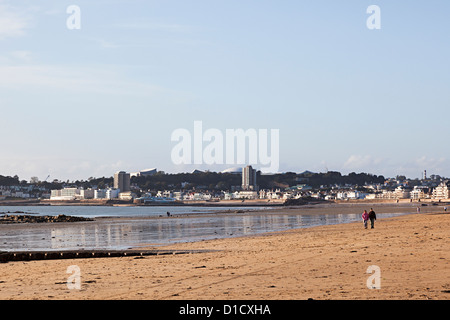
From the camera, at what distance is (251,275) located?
15477 mm

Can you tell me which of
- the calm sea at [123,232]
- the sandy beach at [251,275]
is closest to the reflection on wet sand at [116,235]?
the calm sea at [123,232]

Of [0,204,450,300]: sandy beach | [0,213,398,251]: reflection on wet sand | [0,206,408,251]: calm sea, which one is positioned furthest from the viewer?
[0,206,408,251]: calm sea

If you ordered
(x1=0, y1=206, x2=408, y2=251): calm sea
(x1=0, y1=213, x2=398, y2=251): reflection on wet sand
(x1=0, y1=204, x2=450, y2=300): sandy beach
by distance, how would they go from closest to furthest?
(x1=0, y1=204, x2=450, y2=300): sandy beach < (x1=0, y1=213, x2=398, y2=251): reflection on wet sand < (x1=0, y1=206, x2=408, y2=251): calm sea

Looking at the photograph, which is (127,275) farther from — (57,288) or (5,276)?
(5,276)

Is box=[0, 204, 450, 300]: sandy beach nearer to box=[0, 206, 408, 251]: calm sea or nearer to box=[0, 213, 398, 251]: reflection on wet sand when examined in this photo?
box=[0, 213, 398, 251]: reflection on wet sand

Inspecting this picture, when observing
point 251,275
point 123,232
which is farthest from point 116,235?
→ point 251,275

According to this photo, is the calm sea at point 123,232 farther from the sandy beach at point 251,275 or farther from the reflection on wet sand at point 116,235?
the sandy beach at point 251,275

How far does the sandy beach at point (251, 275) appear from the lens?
12336 mm

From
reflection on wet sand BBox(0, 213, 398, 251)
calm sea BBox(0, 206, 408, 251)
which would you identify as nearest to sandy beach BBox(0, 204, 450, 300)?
reflection on wet sand BBox(0, 213, 398, 251)

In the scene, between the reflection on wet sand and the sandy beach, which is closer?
the sandy beach

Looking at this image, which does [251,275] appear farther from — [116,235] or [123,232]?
[123,232]

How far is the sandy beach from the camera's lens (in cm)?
1234
